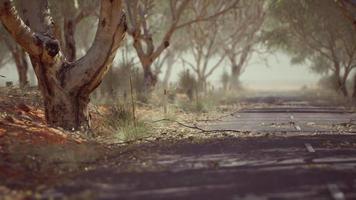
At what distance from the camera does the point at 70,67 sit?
55.4 ft

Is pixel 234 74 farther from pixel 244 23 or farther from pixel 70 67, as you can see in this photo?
pixel 70 67

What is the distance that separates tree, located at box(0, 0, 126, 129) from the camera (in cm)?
1655

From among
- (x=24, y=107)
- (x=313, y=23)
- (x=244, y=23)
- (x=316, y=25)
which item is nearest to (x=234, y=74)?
(x=244, y=23)

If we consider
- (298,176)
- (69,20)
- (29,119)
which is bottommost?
(298,176)

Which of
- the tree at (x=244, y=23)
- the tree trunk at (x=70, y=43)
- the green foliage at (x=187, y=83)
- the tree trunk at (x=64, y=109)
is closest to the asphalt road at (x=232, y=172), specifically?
the tree trunk at (x=64, y=109)

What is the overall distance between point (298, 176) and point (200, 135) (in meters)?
7.55

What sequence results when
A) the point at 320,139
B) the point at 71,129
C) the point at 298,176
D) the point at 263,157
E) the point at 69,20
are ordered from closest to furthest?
the point at 298,176, the point at 263,157, the point at 320,139, the point at 71,129, the point at 69,20

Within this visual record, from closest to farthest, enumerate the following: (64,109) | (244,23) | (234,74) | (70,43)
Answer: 1. (64,109)
2. (70,43)
3. (244,23)
4. (234,74)

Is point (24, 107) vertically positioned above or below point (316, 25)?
below

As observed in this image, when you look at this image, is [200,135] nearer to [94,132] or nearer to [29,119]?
[94,132]

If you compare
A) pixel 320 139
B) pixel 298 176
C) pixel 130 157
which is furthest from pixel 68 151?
pixel 320 139

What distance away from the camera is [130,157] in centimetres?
1330

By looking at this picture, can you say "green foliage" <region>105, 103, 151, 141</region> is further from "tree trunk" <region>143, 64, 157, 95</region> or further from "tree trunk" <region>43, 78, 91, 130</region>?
"tree trunk" <region>143, 64, 157, 95</region>

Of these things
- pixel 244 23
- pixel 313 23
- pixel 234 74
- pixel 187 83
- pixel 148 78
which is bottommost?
pixel 187 83
